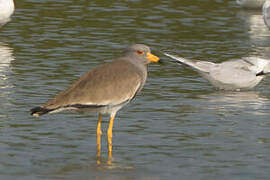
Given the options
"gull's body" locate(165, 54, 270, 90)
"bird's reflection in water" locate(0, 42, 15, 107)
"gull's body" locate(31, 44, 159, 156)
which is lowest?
"bird's reflection in water" locate(0, 42, 15, 107)

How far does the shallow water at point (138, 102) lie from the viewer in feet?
28.2

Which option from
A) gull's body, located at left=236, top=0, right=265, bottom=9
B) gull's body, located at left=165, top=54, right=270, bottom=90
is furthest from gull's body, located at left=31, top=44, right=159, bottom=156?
gull's body, located at left=236, top=0, right=265, bottom=9

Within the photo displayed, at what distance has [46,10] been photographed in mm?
21625

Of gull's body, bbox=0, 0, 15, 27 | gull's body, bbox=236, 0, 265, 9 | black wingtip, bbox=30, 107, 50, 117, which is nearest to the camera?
black wingtip, bbox=30, 107, 50, 117

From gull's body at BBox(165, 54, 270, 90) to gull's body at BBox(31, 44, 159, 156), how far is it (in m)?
3.71

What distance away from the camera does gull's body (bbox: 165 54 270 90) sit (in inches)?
510

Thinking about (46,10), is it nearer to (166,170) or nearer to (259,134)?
(259,134)

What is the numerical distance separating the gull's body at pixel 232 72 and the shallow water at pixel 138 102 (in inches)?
7.7

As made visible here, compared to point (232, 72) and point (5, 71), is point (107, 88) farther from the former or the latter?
point (5, 71)

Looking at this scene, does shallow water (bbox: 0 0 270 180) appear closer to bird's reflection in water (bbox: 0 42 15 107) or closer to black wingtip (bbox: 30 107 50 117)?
bird's reflection in water (bbox: 0 42 15 107)

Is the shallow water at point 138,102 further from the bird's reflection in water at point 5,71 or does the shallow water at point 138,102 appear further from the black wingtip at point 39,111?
the black wingtip at point 39,111

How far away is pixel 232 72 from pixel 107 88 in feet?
15.1

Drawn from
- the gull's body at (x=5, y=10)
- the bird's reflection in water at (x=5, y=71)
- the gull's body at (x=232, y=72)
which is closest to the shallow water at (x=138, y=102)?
the bird's reflection in water at (x=5, y=71)

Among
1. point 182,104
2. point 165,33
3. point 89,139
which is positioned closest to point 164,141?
point 89,139
